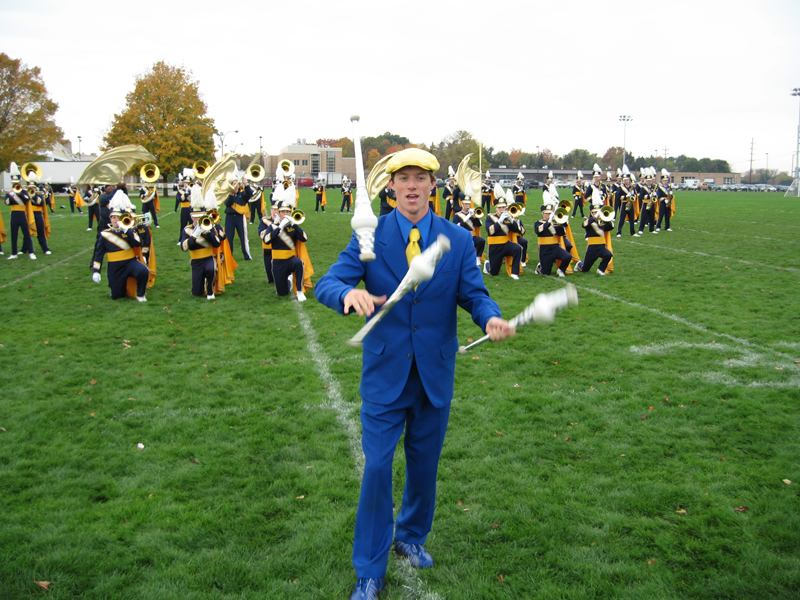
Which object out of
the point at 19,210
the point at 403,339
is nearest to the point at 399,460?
the point at 403,339

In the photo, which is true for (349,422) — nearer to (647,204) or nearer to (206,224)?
(206,224)

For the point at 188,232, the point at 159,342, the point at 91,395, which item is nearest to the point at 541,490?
the point at 91,395

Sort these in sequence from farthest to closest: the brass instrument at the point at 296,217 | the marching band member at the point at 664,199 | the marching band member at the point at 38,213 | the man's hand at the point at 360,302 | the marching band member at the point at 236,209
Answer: the marching band member at the point at 664,199
the marching band member at the point at 236,209
the marching band member at the point at 38,213
the brass instrument at the point at 296,217
the man's hand at the point at 360,302

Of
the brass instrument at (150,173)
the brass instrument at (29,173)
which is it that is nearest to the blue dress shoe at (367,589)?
the brass instrument at (150,173)

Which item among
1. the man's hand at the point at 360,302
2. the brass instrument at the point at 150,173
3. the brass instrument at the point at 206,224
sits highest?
the brass instrument at the point at 150,173

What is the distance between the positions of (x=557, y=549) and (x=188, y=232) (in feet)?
29.6

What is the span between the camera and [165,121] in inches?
1855

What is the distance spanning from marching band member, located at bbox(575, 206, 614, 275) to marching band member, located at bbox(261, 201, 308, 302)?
6163 millimetres

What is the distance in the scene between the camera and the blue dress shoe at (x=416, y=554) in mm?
3236

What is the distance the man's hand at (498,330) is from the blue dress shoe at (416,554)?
4.49 feet

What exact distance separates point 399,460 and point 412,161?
2.59 m


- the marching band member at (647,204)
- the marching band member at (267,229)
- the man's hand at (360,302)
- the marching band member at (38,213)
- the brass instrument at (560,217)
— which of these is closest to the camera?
the man's hand at (360,302)

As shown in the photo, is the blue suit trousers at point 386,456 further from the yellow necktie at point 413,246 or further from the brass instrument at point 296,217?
the brass instrument at point 296,217

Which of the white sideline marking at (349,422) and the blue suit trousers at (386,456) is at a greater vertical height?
the blue suit trousers at (386,456)
